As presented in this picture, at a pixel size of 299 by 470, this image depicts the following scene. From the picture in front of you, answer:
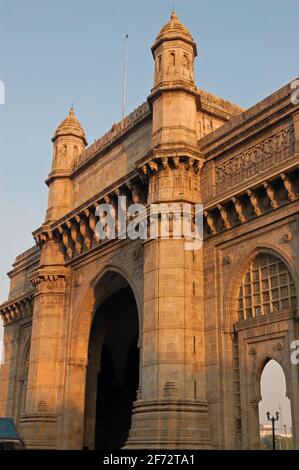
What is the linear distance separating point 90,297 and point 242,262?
928 centimetres

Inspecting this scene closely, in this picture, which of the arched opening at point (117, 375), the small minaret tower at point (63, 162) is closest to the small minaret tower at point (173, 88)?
the small minaret tower at point (63, 162)

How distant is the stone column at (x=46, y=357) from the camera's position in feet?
82.1

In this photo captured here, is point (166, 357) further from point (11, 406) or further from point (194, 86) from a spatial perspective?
point (11, 406)

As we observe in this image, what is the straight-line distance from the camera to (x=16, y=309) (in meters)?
34.6

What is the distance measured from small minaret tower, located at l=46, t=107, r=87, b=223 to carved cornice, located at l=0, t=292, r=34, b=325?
6239 millimetres

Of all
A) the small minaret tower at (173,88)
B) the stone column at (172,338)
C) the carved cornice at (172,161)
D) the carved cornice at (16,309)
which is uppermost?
the small minaret tower at (173,88)

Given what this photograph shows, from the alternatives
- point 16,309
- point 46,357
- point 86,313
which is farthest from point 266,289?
point 16,309

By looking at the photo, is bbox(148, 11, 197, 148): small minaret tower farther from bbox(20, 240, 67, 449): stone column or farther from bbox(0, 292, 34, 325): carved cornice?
bbox(0, 292, 34, 325): carved cornice

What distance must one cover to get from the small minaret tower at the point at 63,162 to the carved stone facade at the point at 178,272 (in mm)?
110

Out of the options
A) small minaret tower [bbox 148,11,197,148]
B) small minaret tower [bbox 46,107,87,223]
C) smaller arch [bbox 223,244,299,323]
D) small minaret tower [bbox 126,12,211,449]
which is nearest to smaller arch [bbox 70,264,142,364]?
small minaret tower [bbox 46,107,87,223]

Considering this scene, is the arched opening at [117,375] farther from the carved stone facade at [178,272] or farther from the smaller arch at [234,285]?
the smaller arch at [234,285]

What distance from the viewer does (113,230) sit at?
24.4 meters

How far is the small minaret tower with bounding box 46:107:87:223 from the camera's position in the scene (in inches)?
1126
